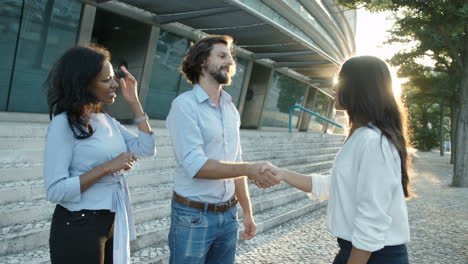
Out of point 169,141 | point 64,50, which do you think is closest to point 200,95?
point 169,141

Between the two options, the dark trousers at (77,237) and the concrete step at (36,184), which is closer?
the dark trousers at (77,237)

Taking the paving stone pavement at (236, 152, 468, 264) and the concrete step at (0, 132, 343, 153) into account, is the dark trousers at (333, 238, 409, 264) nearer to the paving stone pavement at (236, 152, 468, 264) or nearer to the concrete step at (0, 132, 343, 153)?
the paving stone pavement at (236, 152, 468, 264)

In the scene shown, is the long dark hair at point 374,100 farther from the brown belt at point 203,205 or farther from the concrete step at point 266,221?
the concrete step at point 266,221

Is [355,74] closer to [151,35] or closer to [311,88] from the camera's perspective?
[151,35]

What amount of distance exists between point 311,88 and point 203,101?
2215cm

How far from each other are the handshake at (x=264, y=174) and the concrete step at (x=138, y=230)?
2.21m

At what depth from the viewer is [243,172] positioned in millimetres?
2172

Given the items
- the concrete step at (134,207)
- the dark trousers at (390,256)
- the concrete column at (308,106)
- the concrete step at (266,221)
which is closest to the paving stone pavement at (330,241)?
the concrete step at (266,221)

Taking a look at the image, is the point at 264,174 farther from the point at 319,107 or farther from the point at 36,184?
the point at 319,107

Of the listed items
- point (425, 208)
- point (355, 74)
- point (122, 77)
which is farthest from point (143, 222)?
point (425, 208)

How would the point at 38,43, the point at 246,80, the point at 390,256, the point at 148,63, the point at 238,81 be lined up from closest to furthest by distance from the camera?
the point at 390,256, the point at 38,43, the point at 148,63, the point at 238,81, the point at 246,80

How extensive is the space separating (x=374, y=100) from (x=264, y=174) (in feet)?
2.85

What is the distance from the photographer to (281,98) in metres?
20.0

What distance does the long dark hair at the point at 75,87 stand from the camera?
1982 millimetres
